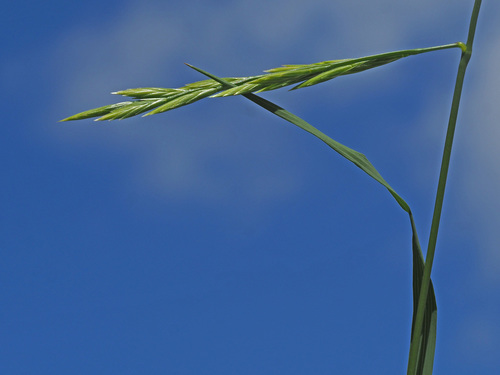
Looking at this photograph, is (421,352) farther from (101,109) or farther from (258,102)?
(101,109)

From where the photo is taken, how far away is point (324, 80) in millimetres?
979

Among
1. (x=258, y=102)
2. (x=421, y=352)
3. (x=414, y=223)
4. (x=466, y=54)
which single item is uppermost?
(x=466, y=54)

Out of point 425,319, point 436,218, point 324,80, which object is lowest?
point 425,319

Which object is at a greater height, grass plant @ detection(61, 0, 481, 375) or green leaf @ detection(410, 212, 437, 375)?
grass plant @ detection(61, 0, 481, 375)

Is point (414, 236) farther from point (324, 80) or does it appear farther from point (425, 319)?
point (324, 80)

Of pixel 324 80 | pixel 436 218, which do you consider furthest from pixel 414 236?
pixel 324 80

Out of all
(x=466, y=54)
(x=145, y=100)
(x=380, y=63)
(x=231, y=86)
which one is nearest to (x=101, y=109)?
(x=145, y=100)

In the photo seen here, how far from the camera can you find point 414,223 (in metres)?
1.02

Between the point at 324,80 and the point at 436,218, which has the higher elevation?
the point at 324,80

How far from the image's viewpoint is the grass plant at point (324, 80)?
952mm

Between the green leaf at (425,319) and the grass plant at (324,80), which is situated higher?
the grass plant at (324,80)

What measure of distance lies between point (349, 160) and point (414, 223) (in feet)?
0.51

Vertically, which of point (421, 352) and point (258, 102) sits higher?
point (258, 102)

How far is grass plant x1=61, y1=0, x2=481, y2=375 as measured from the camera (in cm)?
95
